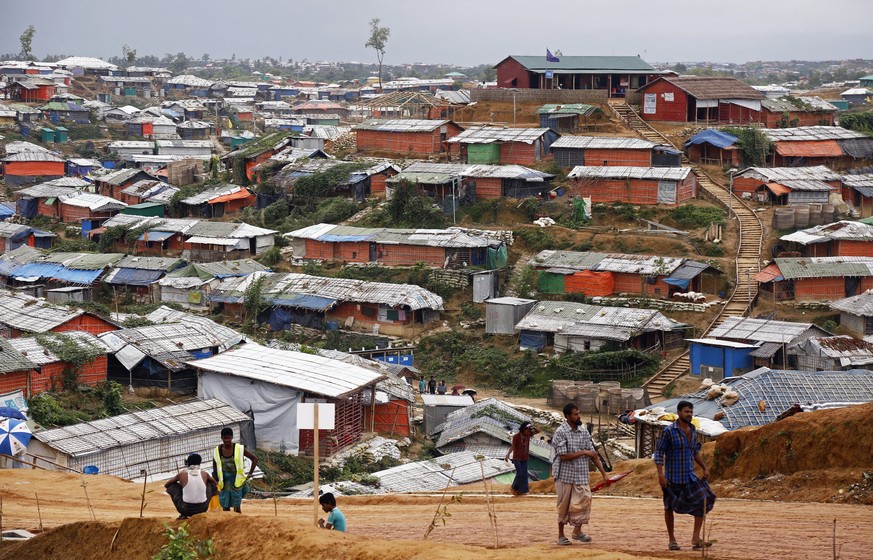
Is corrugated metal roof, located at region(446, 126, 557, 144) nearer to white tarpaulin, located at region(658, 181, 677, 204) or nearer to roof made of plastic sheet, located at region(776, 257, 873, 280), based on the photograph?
white tarpaulin, located at region(658, 181, 677, 204)

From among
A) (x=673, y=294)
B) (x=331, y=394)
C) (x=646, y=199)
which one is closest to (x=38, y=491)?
(x=331, y=394)

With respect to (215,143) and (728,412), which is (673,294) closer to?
(728,412)

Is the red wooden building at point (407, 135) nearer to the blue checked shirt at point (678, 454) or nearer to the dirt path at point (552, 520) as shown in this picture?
the dirt path at point (552, 520)

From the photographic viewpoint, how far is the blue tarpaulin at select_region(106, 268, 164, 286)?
132 feet

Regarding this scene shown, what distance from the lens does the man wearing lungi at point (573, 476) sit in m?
9.99

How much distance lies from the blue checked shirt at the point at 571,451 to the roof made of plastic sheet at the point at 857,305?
22.6m

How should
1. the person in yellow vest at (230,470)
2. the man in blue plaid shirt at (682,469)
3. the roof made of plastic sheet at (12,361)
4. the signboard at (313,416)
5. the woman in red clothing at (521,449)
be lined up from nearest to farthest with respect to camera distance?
the man in blue plaid shirt at (682,469) → the signboard at (313,416) → the person in yellow vest at (230,470) → the woman in red clothing at (521,449) → the roof made of plastic sheet at (12,361)

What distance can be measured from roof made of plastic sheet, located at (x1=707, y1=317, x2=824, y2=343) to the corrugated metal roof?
14674 millimetres

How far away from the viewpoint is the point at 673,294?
112ft

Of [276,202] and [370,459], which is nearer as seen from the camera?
[370,459]

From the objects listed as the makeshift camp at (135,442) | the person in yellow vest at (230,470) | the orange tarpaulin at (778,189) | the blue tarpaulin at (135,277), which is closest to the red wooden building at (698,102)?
the orange tarpaulin at (778,189)

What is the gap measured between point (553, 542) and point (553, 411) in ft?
61.3

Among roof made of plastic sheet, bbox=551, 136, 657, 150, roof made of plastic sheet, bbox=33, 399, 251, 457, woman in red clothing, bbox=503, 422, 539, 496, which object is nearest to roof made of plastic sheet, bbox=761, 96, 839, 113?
roof made of plastic sheet, bbox=551, 136, 657, 150

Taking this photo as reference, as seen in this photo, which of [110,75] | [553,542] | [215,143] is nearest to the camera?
[553,542]
